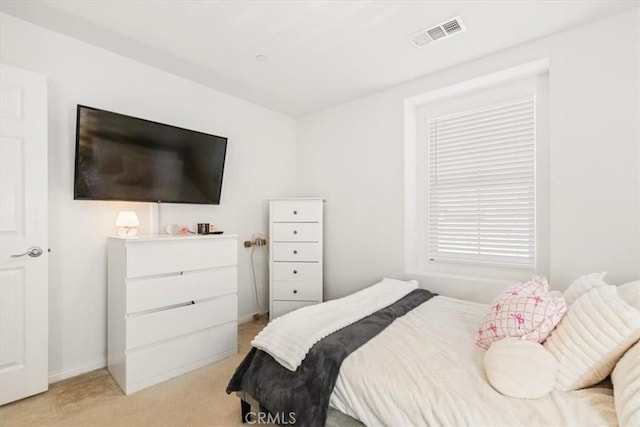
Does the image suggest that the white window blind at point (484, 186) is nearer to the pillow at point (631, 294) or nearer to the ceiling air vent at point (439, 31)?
the ceiling air vent at point (439, 31)

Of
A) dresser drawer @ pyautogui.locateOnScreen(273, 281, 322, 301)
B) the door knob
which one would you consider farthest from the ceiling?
dresser drawer @ pyautogui.locateOnScreen(273, 281, 322, 301)

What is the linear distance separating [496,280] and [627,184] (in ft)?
3.43

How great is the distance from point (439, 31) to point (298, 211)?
1980mm

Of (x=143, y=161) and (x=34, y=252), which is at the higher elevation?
(x=143, y=161)

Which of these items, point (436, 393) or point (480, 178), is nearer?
point (436, 393)

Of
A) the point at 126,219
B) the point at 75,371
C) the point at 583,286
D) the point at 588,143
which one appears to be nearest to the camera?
the point at 583,286

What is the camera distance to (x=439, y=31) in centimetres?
210

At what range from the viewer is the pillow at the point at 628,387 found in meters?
0.90

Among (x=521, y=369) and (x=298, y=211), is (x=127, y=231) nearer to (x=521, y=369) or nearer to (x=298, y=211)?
(x=298, y=211)

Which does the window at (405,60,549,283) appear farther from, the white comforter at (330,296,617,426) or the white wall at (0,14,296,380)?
the white wall at (0,14,296,380)

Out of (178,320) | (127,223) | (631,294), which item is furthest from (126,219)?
(631,294)

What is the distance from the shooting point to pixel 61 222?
218 cm

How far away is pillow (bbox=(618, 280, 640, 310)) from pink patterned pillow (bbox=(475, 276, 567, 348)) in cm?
22

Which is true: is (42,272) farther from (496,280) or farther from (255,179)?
(496,280)
